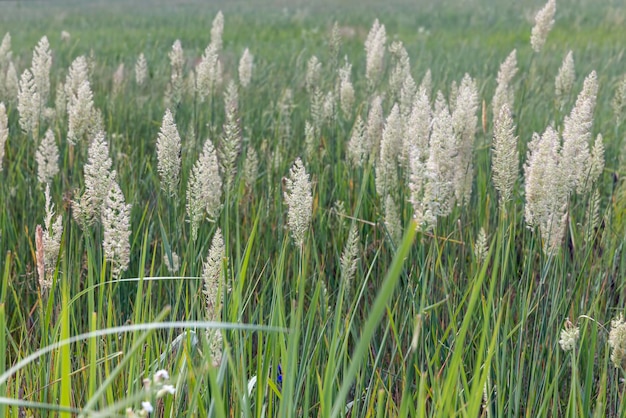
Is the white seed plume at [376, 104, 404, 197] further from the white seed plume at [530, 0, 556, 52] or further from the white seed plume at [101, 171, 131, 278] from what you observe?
the white seed plume at [530, 0, 556, 52]

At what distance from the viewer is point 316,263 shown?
260 cm

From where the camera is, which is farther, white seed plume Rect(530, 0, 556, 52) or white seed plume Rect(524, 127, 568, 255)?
white seed plume Rect(530, 0, 556, 52)

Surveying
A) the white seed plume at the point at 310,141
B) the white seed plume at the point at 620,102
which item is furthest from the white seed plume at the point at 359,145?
the white seed plume at the point at 620,102

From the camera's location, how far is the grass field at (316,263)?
1.63 meters

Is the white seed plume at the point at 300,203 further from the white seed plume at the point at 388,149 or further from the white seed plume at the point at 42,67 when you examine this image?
the white seed plume at the point at 42,67

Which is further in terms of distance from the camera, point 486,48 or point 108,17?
point 108,17

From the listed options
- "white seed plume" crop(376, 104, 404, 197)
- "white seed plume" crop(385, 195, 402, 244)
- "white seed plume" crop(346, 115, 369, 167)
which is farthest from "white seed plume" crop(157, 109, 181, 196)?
"white seed plume" crop(346, 115, 369, 167)

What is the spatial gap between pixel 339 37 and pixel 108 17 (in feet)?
43.6

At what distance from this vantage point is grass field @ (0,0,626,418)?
1.63m

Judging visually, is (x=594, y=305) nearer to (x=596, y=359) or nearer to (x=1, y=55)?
(x=596, y=359)

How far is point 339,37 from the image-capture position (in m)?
4.19

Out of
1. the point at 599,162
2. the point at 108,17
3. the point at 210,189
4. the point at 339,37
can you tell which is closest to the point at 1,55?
the point at 339,37

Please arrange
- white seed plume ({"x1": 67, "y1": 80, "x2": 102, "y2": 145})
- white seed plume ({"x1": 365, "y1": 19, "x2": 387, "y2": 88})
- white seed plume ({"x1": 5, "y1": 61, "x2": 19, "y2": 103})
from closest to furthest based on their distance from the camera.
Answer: white seed plume ({"x1": 67, "y1": 80, "x2": 102, "y2": 145}) < white seed plume ({"x1": 365, "y1": 19, "x2": 387, "y2": 88}) < white seed plume ({"x1": 5, "y1": 61, "x2": 19, "y2": 103})

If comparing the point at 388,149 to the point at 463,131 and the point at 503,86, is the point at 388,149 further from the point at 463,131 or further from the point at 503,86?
the point at 503,86
